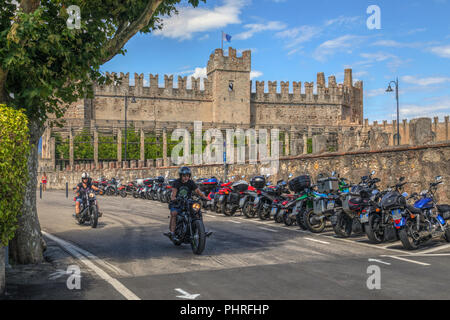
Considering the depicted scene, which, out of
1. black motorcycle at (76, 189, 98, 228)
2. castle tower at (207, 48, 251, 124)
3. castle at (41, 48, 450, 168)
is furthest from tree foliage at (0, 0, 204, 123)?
castle tower at (207, 48, 251, 124)

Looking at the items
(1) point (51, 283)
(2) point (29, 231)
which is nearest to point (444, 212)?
(1) point (51, 283)

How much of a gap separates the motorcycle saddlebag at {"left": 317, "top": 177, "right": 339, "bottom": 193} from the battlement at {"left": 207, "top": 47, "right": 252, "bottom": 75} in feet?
192

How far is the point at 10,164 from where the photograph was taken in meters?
5.22

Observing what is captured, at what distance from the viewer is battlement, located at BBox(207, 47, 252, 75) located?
68.6 m

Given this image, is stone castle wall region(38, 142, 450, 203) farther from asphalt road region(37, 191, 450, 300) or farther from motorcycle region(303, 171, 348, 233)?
asphalt road region(37, 191, 450, 300)

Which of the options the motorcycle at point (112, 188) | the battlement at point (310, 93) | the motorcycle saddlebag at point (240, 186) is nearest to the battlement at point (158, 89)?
the battlement at point (310, 93)

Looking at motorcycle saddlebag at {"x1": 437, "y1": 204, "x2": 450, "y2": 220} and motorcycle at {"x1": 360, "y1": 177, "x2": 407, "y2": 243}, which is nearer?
motorcycle at {"x1": 360, "y1": 177, "x2": 407, "y2": 243}

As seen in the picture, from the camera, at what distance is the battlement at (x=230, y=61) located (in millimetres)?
68562

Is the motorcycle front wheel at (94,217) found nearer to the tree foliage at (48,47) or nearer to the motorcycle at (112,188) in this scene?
the tree foliage at (48,47)

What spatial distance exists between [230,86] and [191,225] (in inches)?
2431

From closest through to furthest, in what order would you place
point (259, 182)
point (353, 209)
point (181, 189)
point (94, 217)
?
point (181, 189), point (353, 209), point (94, 217), point (259, 182)

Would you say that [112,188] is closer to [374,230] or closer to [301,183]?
[301,183]
